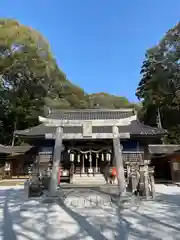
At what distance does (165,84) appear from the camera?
2202 cm

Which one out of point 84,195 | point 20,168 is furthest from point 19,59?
point 84,195

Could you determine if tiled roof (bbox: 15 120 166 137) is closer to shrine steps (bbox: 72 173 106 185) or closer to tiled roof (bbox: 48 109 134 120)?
shrine steps (bbox: 72 173 106 185)

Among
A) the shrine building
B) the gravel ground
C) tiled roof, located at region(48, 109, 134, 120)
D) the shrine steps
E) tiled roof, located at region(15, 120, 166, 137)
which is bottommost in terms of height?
the gravel ground

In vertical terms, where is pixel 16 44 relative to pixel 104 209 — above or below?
above

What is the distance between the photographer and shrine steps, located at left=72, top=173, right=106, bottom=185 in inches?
447

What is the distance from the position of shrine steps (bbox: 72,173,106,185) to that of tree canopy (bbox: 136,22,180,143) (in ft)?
48.4

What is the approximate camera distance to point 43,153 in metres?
11.8

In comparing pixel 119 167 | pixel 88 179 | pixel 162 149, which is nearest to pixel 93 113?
pixel 88 179

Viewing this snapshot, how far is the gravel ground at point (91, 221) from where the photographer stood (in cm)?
370

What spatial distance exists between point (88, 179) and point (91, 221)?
7.12 meters

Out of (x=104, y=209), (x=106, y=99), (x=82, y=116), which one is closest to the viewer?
(x=104, y=209)

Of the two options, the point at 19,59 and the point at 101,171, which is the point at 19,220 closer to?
the point at 101,171

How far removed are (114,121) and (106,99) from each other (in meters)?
29.9

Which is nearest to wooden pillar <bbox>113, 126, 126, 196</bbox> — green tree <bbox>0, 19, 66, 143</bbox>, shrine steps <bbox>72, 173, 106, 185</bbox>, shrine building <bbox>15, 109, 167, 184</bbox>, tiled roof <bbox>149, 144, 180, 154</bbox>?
shrine building <bbox>15, 109, 167, 184</bbox>
